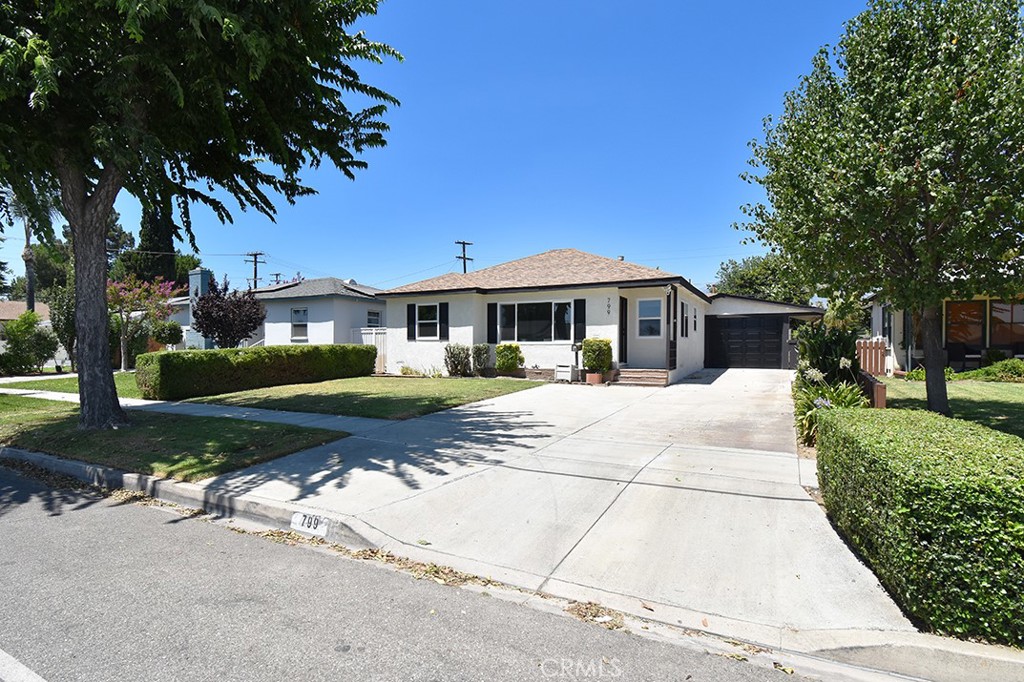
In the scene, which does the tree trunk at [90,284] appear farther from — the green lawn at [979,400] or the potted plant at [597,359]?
the green lawn at [979,400]

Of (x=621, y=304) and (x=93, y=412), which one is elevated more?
(x=621, y=304)

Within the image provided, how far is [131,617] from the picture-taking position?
10.5 feet

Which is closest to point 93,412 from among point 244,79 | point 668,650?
point 244,79

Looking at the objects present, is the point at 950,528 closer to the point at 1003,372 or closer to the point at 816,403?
the point at 816,403

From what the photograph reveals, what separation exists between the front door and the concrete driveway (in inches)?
311

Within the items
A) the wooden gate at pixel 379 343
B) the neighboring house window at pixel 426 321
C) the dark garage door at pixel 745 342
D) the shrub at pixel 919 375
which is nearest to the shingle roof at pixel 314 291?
the wooden gate at pixel 379 343

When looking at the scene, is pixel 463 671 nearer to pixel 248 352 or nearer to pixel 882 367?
pixel 248 352

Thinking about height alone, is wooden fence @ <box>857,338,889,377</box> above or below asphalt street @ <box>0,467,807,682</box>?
above

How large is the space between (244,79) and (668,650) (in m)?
8.39

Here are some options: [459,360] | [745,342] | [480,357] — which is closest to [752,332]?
[745,342]

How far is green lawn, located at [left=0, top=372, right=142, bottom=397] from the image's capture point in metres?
14.6

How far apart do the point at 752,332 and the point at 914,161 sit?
54.7ft

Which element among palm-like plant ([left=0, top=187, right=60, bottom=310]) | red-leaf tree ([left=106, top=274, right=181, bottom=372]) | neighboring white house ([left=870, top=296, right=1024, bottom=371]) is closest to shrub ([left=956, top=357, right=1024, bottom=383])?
neighboring white house ([left=870, top=296, right=1024, bottom=371])

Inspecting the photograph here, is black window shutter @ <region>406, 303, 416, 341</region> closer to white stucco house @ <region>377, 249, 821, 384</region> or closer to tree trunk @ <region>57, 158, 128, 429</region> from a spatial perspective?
white stucco house @ <region>377, 249, 821, 384</region>
